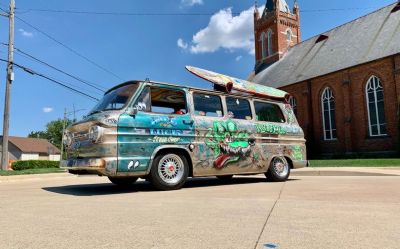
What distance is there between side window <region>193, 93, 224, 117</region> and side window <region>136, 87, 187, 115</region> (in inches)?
13.3

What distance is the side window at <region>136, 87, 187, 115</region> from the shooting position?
24.2 ft

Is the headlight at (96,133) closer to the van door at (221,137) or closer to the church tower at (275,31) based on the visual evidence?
the van door at (221,137)

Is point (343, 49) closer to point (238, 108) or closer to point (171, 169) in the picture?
point (238, 108)

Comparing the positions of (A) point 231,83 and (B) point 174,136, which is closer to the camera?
(B) point 174,136

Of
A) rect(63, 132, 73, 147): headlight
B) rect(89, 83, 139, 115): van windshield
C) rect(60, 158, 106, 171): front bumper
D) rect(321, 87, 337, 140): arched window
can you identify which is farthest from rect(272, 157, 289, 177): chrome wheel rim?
rect(321, 87, 337, 140): arched window

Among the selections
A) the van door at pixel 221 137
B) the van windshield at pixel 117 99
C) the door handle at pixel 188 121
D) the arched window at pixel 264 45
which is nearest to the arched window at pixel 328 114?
the arched window at pixel 264 45

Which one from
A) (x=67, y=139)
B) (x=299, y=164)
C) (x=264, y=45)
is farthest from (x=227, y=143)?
(x=264, y=45)

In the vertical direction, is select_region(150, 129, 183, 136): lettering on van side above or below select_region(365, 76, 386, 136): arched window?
below

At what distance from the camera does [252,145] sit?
9.12 m

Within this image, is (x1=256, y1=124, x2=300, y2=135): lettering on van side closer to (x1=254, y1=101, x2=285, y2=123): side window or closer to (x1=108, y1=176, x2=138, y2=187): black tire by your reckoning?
(x1=254, y1=101, x2=285, y2=123): side window

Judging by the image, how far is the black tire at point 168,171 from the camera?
23.7 ft

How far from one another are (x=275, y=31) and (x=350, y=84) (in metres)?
19.3

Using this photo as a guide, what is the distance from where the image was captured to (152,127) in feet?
23.8

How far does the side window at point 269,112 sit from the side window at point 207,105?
137 centimetres
